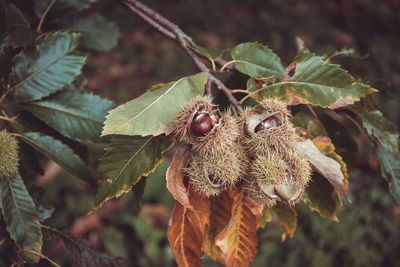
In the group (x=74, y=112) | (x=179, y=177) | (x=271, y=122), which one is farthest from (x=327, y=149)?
(x=74, y=112)

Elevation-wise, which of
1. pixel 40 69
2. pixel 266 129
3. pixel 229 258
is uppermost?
pixel 40 69

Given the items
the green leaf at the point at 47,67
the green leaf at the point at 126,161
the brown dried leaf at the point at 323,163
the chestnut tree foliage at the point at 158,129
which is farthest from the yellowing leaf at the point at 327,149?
the green leaf at the point at 47,67

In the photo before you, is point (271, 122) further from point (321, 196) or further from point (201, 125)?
point (321, 196)

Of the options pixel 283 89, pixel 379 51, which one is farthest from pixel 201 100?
pixel 379 51

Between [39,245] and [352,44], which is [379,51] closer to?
[352,44]

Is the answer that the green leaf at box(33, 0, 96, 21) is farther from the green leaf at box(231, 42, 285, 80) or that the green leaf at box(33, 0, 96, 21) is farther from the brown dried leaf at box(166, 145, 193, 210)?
the brown dried leaf at box(166, 145, 193, 210)

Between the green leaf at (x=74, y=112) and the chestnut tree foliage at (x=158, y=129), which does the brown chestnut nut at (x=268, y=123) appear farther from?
the green leaf at (x=74, y=112)

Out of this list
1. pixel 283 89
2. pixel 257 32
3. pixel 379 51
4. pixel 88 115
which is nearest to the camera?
pixel 283 89
